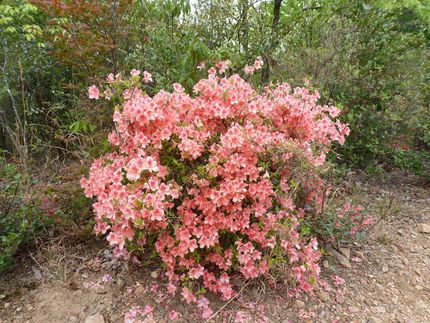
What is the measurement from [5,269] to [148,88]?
7.20 feet

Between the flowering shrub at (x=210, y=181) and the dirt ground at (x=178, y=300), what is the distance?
152mm

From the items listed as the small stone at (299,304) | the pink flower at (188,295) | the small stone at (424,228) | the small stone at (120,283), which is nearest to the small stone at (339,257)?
the small stone at (299,304)

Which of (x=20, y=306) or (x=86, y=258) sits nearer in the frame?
(x=20, y=306)

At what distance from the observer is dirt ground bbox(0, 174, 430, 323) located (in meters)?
2.20

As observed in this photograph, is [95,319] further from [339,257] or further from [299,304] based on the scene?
[339,257]

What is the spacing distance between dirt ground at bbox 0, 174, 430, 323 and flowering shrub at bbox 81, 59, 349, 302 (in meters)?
0.15

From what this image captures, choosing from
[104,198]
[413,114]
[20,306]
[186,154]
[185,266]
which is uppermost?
[413,114]

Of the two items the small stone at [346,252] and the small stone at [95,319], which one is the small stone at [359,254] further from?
the small stone at [95,319]

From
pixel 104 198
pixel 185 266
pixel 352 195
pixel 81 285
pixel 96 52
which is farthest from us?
pixel 96 52

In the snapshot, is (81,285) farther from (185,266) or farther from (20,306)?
(185,266)

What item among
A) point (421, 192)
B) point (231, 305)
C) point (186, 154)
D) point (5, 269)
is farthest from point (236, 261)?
point (421, 192)

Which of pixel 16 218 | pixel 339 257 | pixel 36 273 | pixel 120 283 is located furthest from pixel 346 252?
pixel 16 218

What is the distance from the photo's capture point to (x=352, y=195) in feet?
11.4

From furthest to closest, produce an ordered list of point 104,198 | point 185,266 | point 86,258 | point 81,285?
point 86,258
point 81,285
point 185,266
point 104,198
